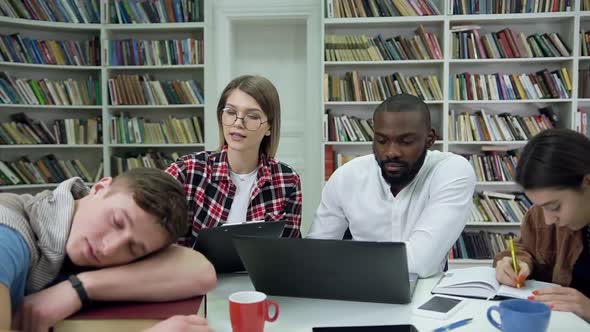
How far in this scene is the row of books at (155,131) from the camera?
404cm

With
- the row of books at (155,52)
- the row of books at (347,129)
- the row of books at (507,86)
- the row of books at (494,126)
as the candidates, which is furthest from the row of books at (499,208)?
the row of books at (155,52)

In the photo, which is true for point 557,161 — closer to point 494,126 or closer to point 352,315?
point 352,315

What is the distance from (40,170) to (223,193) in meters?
2.81

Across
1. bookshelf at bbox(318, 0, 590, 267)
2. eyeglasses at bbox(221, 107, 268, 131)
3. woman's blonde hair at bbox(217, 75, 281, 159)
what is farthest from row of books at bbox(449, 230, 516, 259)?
eyeglasses at bbox(221, 107, 268, 131)

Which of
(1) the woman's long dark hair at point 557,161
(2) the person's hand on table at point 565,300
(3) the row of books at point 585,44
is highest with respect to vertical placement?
(3) the row of books at point 585,44

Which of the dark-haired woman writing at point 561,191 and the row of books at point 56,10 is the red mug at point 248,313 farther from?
the row of books at point 56,10

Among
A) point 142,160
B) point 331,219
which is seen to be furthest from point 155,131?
point 331,219

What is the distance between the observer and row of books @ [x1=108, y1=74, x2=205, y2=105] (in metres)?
4.00

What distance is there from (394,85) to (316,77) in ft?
2.18

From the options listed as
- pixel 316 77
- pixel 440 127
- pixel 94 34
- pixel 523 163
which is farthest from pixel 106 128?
pixel 523 163

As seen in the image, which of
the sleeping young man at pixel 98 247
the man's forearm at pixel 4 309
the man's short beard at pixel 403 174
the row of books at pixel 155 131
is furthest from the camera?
the row of books at pixel 155 131

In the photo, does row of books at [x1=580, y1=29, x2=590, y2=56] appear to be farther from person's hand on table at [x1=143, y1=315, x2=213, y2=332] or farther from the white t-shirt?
person's hand on table at [x1=143, y1=315, x2=213, y2=332]

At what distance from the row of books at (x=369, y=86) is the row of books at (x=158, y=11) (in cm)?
126

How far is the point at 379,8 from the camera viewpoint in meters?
3.82
